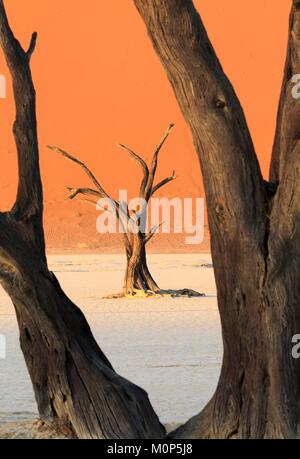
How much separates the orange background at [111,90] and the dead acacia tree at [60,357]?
58107 mm

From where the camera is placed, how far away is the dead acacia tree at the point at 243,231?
512cm

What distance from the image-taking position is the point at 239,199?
5.16 metres

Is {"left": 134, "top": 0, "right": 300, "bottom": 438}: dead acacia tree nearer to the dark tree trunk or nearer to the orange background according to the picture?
the dark tree trunk

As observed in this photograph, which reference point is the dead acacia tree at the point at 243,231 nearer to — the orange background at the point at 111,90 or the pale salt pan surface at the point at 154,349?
the pale salt pan surface at the point at 154,349

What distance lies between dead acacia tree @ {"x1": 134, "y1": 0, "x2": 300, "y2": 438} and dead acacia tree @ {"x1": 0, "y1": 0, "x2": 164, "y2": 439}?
22.6 inches

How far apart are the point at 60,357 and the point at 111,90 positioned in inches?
2956

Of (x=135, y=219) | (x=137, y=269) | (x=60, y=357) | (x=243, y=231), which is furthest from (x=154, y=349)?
(x=137, y=269)

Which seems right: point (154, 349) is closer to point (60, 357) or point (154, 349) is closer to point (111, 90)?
point (60, 357)

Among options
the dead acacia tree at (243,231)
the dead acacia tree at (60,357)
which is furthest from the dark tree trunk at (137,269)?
the dead acacia tree at (243,231)

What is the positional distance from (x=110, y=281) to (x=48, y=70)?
56285mm

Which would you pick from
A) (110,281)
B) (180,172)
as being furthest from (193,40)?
(180,172)

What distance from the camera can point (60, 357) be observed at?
562cm

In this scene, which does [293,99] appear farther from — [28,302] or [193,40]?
[28,302]

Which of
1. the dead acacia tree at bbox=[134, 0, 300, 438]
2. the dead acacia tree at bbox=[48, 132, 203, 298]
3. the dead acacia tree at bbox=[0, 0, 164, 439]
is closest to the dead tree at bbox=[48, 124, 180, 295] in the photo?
the dead acacia tree at bbox=[48, 132, 203, 298]
